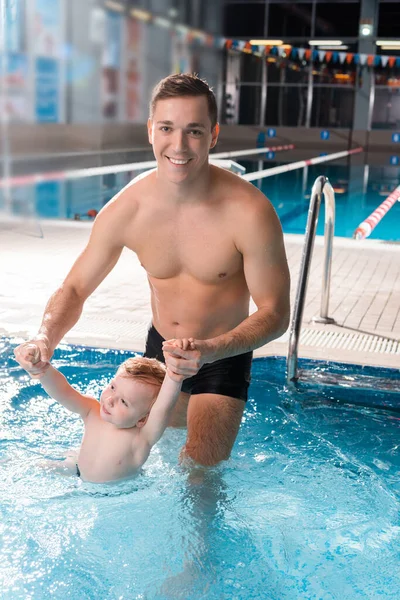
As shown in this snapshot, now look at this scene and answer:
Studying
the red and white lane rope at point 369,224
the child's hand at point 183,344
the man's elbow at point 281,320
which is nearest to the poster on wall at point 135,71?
the red and white lane rope at point 369,224

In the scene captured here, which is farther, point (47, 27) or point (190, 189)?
point (47, 27)

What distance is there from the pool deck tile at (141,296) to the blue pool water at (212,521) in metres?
0.96

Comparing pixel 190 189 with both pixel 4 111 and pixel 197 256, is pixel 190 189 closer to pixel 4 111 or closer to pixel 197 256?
pixel 197 256

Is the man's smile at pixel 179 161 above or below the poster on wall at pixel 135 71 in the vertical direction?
below

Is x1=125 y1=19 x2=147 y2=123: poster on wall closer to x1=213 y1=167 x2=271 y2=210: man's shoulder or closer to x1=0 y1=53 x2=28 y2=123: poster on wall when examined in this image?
x1=0 y1=53 x2=28 y2=123: poster on wall

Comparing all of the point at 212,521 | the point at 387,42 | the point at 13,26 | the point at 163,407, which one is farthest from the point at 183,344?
the point at 387,42

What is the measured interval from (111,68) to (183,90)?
30.2 metres

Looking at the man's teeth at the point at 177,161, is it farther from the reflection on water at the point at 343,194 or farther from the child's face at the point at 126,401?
the reflection on water at the point at 343,194

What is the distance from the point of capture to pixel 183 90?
7.83 ft

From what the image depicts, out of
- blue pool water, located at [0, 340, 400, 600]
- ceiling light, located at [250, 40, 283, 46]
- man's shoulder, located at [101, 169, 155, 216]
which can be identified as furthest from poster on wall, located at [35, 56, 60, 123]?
man's shoulder, located at [101, 169, 155, 216]

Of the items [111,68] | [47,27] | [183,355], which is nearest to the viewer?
[183,355]

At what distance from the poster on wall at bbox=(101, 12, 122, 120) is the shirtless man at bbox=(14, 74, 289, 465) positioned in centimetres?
2844

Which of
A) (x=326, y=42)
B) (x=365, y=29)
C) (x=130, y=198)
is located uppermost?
(x=365, y=29)

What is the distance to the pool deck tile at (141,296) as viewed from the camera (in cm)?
464
